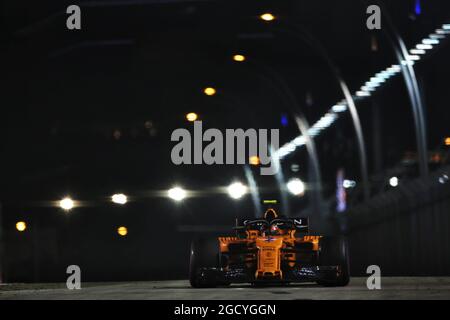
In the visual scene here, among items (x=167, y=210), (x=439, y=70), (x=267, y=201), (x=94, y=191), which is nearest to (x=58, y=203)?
(x=167, y=210)

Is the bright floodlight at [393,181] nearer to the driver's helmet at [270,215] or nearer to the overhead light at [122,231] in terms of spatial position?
the driver's helmet at [270,215]

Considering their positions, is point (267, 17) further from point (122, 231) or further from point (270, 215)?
point (122, 231)

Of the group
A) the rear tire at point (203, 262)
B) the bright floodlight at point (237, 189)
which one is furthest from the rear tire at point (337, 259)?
the bright floodlight at point (237, 189)

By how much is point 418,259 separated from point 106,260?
23089 millimetres

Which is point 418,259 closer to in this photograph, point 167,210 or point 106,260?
point 106,260

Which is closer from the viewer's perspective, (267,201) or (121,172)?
(267,201)

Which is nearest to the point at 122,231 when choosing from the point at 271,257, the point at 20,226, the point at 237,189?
the point at 20,226

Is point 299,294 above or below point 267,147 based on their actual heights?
below

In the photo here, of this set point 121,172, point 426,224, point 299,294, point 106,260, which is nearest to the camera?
point 299,294

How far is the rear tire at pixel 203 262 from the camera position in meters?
22.1

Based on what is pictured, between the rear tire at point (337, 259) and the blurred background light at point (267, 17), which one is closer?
the rear tire at point (337, 259)
